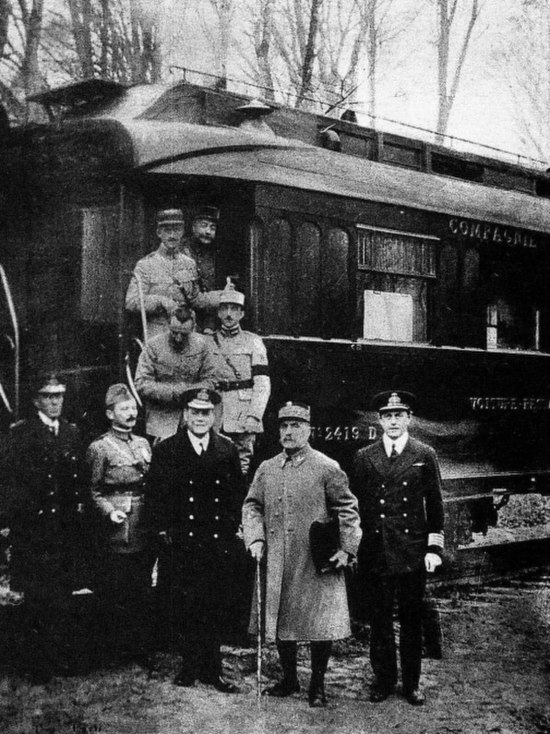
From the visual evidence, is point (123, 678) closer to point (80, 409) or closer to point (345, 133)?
point (80, 409)

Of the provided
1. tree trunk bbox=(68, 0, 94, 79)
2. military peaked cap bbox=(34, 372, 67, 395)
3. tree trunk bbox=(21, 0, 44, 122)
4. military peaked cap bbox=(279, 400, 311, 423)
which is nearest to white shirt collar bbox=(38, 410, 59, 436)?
military peaked cap bbox=(34, 372, 67, 395)

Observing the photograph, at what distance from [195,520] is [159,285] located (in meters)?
1.35

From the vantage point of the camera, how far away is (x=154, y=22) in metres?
8.80

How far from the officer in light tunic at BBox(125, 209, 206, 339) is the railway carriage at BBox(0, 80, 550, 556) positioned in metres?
0.09

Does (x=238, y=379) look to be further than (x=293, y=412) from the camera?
Yes

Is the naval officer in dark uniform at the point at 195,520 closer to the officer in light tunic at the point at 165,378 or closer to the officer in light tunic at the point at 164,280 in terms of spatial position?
the officer in light tunic at the point at 165,378

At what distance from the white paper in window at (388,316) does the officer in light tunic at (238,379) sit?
3.74ft

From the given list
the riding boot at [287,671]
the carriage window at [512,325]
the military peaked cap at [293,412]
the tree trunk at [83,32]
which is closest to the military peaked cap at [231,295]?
Result: the military peaked cap at [293,412]

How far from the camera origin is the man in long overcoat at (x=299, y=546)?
4.76 m

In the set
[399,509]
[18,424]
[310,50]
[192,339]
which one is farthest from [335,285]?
[310,50]

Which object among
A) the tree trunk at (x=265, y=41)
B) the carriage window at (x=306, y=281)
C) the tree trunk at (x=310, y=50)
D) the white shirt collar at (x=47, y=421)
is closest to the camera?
the white shirt collar at (x=47, y=421)

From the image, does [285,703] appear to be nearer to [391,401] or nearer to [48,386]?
[391,401]

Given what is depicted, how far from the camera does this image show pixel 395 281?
664 centimetres

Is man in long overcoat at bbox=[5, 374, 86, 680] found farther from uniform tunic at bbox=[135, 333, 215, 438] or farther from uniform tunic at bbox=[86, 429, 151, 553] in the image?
uniform tunic at bbox=[135, 333, 215, 438]
